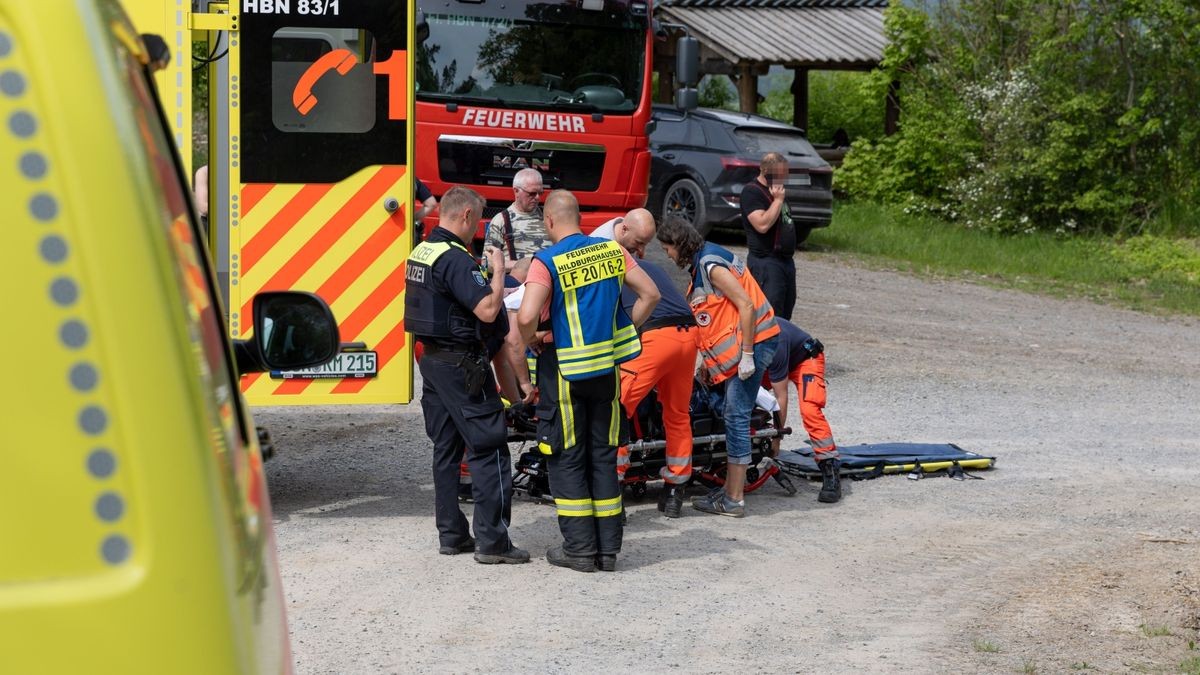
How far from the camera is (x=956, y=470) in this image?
30.6 ft

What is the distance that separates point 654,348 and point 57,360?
6.26 m

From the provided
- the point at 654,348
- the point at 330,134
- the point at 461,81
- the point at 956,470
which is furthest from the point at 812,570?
the point at 461,81

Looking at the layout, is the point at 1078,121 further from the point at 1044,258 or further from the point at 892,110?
the point at 892,110

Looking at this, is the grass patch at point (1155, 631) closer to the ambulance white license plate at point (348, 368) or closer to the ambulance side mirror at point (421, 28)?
the ambulance white license plate at point (348, 368)

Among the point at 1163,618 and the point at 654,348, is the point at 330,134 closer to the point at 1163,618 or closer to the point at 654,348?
the point at 654,348

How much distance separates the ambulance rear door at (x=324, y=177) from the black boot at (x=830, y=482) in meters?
2.37

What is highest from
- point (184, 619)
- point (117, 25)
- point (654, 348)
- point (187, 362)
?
point (117, 25)

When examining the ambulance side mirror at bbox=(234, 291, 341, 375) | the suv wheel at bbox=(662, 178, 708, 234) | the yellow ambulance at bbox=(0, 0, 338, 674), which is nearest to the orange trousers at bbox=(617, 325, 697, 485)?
the ambulance side mirror at bbox=(234, 291, 341, 375)

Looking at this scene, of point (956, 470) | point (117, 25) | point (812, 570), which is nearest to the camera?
point (117, 25)

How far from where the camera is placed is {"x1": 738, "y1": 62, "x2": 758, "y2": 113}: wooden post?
25547 mm

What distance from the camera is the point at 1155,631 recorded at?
20.6ft

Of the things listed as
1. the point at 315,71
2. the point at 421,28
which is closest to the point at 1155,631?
the point at 315,71

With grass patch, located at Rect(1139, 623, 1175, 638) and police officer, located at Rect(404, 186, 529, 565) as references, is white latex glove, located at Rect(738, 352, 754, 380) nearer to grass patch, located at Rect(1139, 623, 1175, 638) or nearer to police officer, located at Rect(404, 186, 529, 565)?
police officer, located at Rect(404, 186, 529, 565)

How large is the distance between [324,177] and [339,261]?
436mm
